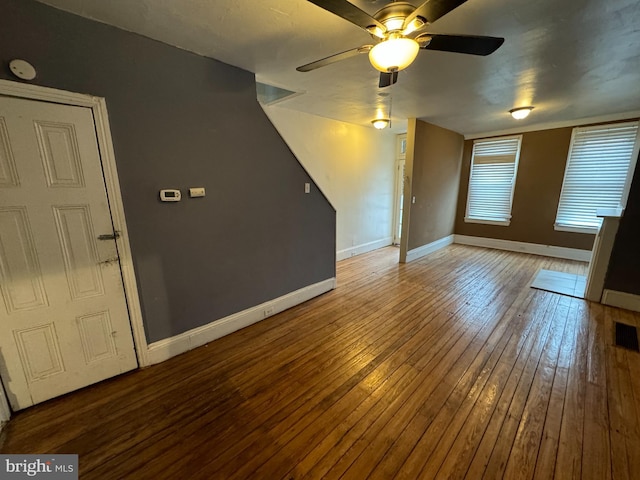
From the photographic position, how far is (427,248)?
5395 mm

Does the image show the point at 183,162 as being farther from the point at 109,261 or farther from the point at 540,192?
the point at 540,192

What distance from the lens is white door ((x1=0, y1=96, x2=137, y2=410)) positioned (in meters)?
1.52

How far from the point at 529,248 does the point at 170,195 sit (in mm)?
6591

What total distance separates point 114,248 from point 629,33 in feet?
13.4

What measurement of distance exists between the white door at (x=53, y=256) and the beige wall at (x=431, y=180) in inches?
168

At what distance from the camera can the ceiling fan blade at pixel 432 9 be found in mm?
1125

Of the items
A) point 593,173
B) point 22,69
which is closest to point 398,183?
point 593,173

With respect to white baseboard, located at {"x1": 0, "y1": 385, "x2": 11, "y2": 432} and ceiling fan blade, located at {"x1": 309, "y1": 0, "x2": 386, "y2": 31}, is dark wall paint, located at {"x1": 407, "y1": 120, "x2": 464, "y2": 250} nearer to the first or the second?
ceiling fan blade, located at {"x1": 309, "y1": 0, "x2": 386, "y2": 31}

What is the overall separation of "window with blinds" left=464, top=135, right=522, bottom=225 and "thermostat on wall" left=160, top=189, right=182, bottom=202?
20.3 ft

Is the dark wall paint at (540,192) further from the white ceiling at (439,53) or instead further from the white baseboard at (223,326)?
the white baseboard at (223,326)

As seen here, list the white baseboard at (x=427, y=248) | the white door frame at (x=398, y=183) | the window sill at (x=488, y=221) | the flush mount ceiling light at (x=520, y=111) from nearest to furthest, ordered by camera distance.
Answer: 1. the flush mount ceiling light at (x=520, y=111)
2. the white baseboard at (x=427, y=248)
3. the window sill at (x=488, y=221)
4. the white door frame at (x=398, y=183)

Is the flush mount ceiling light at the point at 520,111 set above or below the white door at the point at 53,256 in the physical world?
above

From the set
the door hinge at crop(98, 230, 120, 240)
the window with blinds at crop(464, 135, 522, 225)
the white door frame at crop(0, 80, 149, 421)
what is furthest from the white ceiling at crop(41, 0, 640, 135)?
A: the window with blinds at crop(464, 135, 522, 225)

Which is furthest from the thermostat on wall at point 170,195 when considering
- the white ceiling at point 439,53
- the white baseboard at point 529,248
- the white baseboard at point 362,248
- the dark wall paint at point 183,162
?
the white baseboard at point 529,248
